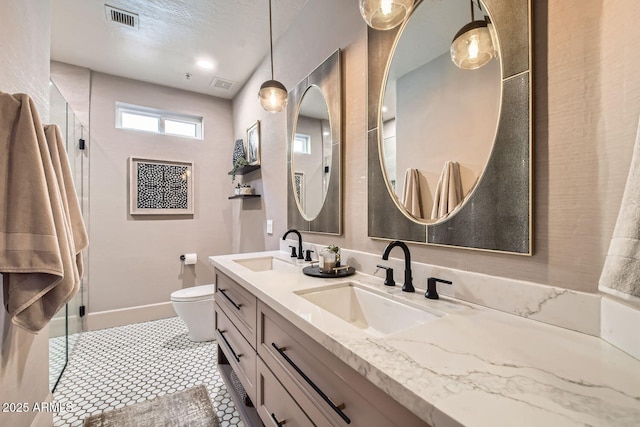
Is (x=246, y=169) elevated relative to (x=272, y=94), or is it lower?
lower

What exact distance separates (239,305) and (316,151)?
1.05m

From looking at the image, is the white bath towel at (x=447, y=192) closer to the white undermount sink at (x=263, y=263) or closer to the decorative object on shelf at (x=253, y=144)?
the white undermount sink at (x=263, y=263)

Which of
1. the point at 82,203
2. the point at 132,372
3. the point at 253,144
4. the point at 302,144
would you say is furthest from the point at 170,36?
the point at 132,372

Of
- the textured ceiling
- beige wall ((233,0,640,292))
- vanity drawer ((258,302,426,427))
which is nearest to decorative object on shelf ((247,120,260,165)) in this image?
the textured ceiling

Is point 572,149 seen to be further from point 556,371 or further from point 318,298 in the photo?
point 318,298

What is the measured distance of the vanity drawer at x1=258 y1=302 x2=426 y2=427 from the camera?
0.54 m

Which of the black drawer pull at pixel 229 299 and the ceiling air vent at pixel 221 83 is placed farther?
the ceiling air vent at pixel 221 83

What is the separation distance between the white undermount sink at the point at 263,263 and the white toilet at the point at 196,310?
2.51 feet

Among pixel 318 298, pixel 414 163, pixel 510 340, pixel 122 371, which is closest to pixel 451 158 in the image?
pixel 414 163

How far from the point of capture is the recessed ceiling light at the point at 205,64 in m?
2.59

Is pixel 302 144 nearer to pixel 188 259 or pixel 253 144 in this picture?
pixel 253 144

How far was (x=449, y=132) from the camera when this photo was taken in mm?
998

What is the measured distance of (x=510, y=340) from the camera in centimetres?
65

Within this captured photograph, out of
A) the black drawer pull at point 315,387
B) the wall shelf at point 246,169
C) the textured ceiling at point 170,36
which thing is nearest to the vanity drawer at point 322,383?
the black drawer pull at point 315,387
